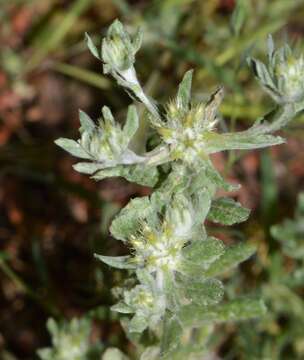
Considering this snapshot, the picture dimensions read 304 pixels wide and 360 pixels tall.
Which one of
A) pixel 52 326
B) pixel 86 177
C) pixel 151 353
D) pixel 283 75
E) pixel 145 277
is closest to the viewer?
pixel 145 277

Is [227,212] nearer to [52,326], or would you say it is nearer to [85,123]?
[85,123]

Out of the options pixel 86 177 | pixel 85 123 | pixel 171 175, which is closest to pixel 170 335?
pixel 171 175

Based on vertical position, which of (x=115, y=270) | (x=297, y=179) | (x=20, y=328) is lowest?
(x=20, y=328)

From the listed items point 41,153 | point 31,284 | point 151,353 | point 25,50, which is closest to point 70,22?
point 25,50

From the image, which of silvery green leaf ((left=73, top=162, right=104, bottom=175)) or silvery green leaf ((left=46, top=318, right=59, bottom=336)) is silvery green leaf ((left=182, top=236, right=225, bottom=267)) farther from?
silvery green leaf ((left=46, top=318, right=59, bottom=336))

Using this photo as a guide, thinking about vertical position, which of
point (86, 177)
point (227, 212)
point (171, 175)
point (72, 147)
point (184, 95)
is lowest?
point (86, 177)

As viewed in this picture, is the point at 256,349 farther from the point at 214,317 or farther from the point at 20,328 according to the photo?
the point at 20,328

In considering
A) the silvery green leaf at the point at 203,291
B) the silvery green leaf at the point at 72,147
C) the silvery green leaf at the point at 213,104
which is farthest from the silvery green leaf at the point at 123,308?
the silvery green leaf at the point at 213,104
